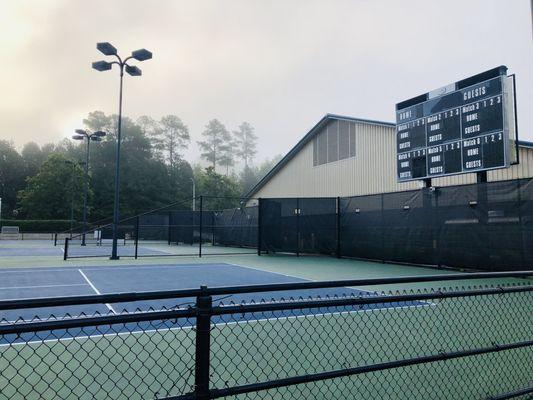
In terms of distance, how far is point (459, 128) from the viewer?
12.9 metres

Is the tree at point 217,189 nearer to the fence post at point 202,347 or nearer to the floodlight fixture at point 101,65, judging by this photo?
the floodlight fixture at point 101,65

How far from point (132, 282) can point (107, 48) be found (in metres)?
10.1

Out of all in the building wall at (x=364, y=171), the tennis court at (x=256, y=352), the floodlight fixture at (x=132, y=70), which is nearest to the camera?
the tennis court at (x=256, y=352)

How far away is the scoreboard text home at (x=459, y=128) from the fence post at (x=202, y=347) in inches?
464

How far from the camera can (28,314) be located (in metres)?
6.37

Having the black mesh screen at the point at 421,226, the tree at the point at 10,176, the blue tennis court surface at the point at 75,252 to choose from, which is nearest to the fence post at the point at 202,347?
the black mesh screen at the point at 421,226

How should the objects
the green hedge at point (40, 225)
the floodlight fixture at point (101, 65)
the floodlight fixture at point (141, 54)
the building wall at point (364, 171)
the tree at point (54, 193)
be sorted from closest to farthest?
the floodlight fixture at point (141, 54)
the building wall at point (364, 171)
the floodlight fixture at point (101, 65)
the green hedge at point (40, 225)
the tree at point (54, 193)

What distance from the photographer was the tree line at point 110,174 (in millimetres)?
48000

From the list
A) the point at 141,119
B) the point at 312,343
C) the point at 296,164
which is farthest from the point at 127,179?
the point at 312,343

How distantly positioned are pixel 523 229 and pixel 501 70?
4.47m

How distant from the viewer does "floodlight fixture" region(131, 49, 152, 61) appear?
636 inches

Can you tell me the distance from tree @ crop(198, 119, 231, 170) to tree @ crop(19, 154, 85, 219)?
2790 centimetres

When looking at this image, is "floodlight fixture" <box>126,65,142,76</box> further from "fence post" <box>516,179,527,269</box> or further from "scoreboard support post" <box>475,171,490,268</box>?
"fence post" <box>516,179,527,269</box>

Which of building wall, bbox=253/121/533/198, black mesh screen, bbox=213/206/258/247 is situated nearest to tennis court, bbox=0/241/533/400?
building wall, bbox=253/121/533/198
